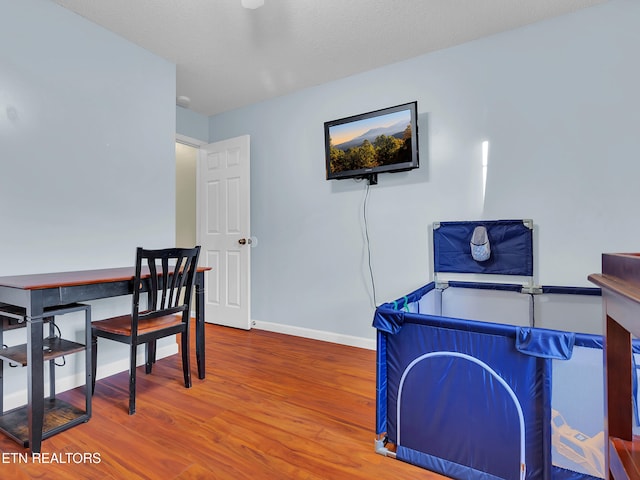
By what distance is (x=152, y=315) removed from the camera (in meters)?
2.01

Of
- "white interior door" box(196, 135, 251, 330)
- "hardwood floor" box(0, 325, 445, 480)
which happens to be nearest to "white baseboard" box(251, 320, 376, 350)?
"white interior door" box(196, 135, 251, 330)

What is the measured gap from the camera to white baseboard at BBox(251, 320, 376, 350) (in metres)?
3.00

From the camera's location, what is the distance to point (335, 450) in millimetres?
→ 1576

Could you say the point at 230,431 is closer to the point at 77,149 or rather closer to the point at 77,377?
the point at 77,377

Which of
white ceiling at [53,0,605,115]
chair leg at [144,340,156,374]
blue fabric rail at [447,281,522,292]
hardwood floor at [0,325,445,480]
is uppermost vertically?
white ceiling at [53,0,605,115]

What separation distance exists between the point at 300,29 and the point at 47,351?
8.46ft

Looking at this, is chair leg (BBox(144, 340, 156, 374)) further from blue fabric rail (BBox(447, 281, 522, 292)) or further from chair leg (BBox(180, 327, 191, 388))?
blue fabric rail (BBox(447, 281, 522, 292))

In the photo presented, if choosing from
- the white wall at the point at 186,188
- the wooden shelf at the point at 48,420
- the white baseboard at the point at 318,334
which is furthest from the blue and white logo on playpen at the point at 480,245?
the white wall at the point at 186,188

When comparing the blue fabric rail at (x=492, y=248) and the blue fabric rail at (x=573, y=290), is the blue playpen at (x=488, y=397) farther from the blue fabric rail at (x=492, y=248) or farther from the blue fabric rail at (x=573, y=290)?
the blue fabric rail at (x=492, y=248)

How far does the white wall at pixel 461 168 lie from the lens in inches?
85.1

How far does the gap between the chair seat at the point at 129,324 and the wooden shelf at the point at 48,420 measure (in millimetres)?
469

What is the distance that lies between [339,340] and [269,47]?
265 cm

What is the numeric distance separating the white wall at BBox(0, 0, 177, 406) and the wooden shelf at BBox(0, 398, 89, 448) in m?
0.17

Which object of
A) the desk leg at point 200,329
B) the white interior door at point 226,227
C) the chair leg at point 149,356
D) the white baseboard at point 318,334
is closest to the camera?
the desk leg at point 200,329
